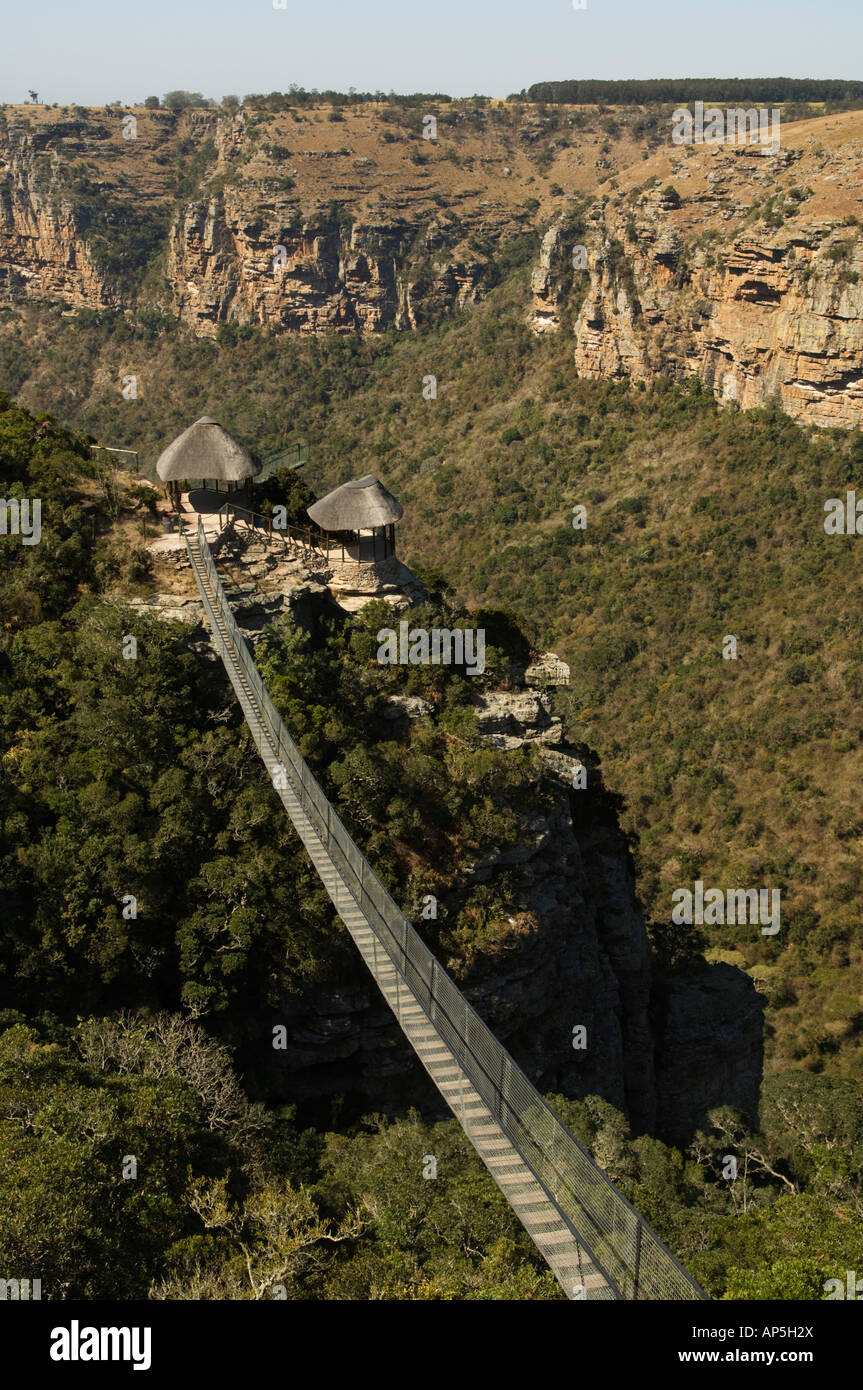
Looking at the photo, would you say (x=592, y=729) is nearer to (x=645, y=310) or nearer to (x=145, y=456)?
(x=645, y=310)

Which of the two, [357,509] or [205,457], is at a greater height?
[205,457]

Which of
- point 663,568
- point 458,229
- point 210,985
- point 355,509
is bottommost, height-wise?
point 210,985

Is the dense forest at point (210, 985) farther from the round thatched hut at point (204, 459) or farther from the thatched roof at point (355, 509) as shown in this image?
the thatched roof at point (355, 509)

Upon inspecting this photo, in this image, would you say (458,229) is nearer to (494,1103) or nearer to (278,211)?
(278,211)

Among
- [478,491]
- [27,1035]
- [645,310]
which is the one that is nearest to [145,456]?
[478,491]

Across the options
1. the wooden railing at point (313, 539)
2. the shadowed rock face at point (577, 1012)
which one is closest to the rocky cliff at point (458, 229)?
the shadowed rock face at point (577, 1012)

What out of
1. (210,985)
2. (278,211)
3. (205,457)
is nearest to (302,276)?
(278,211)
